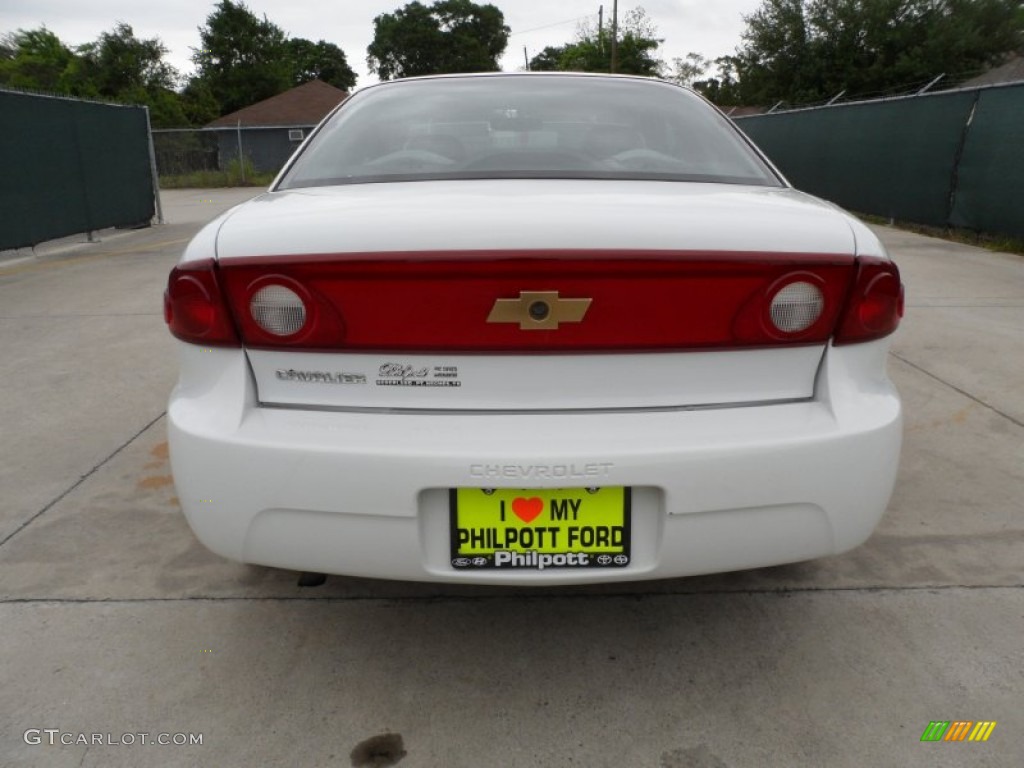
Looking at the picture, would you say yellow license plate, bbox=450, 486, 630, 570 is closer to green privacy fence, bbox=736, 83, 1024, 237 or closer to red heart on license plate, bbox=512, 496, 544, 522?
red heart on license plate, bbox=512, 496, 544, 522

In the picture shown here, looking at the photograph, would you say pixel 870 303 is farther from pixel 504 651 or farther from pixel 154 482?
pixel 154 482

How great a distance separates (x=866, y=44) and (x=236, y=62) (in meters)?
38.1

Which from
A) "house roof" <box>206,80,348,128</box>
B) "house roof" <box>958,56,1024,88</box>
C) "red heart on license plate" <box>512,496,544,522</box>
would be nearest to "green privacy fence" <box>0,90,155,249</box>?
"red heart on license plate" <box>512,496,544,522</box>

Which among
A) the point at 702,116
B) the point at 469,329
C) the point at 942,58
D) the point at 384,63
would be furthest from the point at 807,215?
the point at 384,63

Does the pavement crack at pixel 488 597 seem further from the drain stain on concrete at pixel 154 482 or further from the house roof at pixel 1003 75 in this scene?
the house roof at pixel 1003 75

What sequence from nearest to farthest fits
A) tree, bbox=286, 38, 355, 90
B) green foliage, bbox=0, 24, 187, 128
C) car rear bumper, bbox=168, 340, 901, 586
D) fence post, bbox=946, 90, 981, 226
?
car rear bumper, bbox=168, 340, 901, 586 → fence post, bbox=946, 90, 981, 226 → green foliage, bbox=0, 24, 187, 128 → tree, bbox=286, 38, 355, 90

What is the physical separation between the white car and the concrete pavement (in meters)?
0.38

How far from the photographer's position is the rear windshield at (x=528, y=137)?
95.1 inches

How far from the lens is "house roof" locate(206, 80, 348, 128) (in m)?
40.5

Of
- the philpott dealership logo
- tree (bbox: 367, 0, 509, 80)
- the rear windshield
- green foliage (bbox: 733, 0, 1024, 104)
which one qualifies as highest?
tree (bbox: 367, 0, 509, 80)

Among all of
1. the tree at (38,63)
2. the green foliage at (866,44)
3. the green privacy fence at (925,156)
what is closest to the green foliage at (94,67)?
the tree at (38,63)

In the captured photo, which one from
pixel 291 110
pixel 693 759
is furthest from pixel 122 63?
pixel 693 759

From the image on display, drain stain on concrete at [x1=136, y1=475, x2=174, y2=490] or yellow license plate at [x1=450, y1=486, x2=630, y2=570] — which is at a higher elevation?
yellow license plate at [x1=450, y1=486, x2=630, y2=570]

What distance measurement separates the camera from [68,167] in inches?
410
